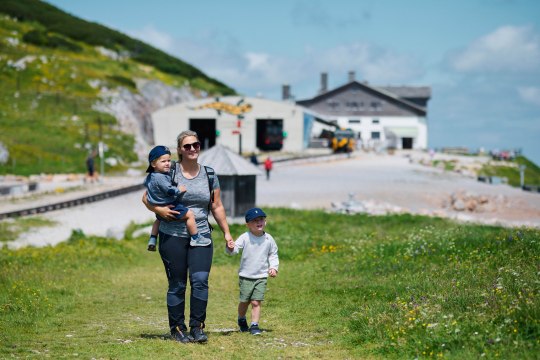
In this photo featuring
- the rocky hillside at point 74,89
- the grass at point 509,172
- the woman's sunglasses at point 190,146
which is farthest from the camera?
the grass at point 509,172

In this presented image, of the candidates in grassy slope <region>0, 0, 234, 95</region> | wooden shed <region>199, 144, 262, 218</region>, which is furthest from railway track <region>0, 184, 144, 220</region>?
grassy slope <region>0, 0, 234, 95</region>

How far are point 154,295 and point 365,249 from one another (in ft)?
17.7

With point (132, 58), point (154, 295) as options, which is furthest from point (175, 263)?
point (132, 58)

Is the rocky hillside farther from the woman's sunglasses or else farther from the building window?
the woman's sunglasses

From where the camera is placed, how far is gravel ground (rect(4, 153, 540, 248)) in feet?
98.5

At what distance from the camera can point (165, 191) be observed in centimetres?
870

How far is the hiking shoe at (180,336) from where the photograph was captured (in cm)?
882

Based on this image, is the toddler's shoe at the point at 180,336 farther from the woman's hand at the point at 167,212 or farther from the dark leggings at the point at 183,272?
the woman's hand at the point at 167,212

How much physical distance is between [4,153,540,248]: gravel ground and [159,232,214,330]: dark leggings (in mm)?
15963

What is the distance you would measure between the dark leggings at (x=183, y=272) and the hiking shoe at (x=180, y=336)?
0.06m

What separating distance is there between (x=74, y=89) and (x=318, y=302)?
229 ft

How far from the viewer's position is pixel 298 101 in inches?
4392

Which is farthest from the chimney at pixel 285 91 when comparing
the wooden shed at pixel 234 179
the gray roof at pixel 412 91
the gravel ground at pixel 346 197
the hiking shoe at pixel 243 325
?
the hiking shoe at pixel 243 325

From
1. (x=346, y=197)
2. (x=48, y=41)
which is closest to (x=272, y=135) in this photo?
(x=48, y=41)
